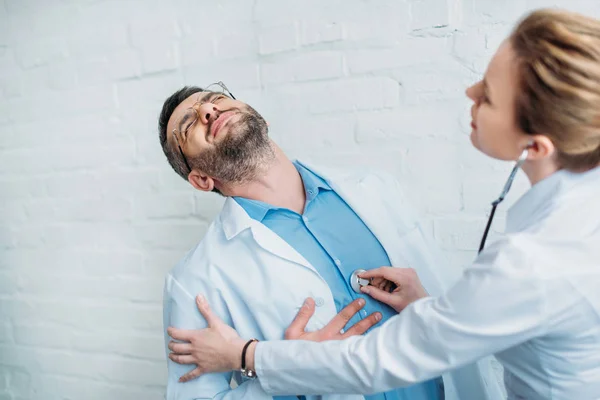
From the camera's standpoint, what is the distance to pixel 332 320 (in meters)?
1.02

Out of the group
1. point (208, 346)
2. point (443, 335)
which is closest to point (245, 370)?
point (208, 346)

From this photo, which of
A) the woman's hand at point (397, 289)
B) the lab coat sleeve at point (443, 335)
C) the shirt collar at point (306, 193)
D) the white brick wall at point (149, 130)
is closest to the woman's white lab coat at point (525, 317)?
the lab coat sleeve at point (443, 335)

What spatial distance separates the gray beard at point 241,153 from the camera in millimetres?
1185

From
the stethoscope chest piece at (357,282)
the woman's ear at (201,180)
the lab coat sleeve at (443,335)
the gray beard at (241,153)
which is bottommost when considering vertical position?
the stethoscope chest piece at (357,282)

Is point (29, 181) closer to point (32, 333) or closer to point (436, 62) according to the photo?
point (32, 333)

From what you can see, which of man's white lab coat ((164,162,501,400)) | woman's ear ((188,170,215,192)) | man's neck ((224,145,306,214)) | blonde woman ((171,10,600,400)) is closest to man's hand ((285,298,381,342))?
man's white lab coat ((164,162,501,400))

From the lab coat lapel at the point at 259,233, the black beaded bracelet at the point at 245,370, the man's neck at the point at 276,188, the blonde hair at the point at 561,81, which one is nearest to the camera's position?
the blonde hair at the point at 561,81

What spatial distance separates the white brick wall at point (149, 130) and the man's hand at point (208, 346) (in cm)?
54

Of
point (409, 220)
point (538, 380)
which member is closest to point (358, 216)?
point (409, 220)

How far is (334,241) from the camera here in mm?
1187

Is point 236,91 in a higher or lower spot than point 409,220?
higher

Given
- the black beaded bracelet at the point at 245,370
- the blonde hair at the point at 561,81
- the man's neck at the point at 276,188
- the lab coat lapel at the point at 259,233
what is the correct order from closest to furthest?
the blonde hair at the point at 561,81, the black beaded bracelet at the point at 245,370, the lab coat lapel at the point at 259,233, the man's neck at the point at 276,188

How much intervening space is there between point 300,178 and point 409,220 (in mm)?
288

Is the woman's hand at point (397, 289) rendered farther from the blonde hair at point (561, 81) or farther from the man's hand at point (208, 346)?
the blonde hair at point (561, 81)
